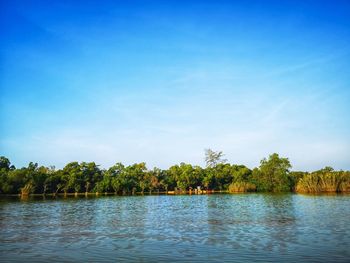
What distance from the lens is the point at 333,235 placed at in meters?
15.2

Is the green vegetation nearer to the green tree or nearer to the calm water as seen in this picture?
the green tree

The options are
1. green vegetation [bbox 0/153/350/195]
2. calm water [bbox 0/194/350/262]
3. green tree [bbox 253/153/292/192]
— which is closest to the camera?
calm water [bbox 0/194/350/262]

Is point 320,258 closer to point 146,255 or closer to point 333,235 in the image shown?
point 333,235

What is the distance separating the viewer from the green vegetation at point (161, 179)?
74.3m

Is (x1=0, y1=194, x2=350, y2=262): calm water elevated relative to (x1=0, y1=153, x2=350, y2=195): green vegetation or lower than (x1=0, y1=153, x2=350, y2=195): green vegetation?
lower

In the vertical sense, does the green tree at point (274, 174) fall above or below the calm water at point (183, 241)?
above

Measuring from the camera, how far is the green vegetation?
7431cm

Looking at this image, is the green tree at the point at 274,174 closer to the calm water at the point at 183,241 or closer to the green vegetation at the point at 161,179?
the green vegetation at the point at 161,179

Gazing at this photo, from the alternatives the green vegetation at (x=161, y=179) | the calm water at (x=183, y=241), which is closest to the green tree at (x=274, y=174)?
the green vegetation at (x=161, y=179)

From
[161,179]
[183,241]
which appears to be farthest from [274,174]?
[183,241]

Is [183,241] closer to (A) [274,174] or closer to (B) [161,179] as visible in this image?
(A) [274,174]

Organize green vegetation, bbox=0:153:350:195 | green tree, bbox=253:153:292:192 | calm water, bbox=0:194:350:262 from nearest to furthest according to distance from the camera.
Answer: calm water, bbox=0:194:350:262 < green vegetation, bbox=0:153:350:195 < green tree, bbox=253:153:292:192

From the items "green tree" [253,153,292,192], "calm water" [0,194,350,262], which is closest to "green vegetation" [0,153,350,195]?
"green tree" [253,153,292,192]

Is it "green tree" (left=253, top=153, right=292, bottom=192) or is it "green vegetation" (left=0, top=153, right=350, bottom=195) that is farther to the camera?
"green tree" (left=253, top=153, right=292, bottom=192)
